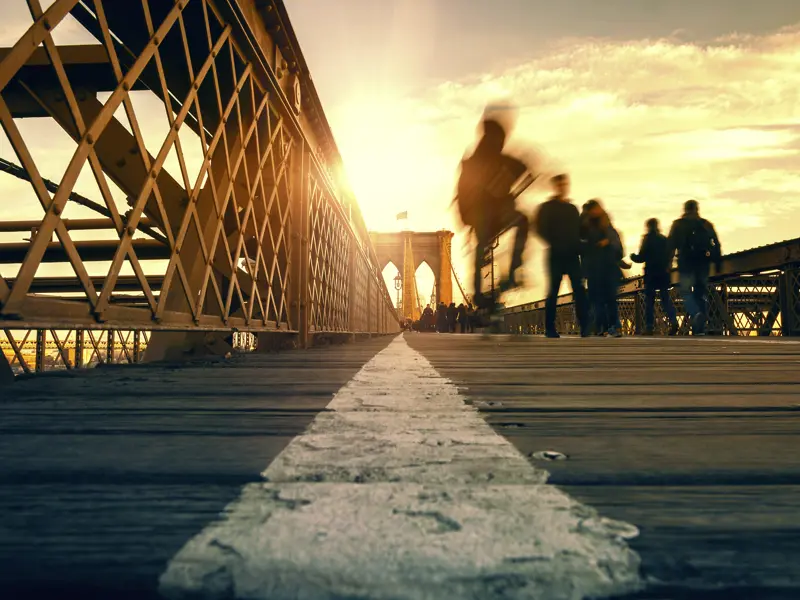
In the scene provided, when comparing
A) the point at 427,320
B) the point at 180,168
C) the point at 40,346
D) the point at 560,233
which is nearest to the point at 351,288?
the point at 560,233

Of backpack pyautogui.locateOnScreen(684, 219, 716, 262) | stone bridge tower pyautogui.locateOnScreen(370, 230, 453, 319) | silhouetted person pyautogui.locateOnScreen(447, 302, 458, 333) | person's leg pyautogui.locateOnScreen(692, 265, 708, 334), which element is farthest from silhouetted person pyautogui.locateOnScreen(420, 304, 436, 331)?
backpack pyautogui.locateOnScreen(684, 219, 716, 262)

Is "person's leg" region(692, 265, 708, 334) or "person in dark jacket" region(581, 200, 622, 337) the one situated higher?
"person in dark jacket" region(581, 200, 622, 337)

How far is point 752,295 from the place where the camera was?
1047 cm

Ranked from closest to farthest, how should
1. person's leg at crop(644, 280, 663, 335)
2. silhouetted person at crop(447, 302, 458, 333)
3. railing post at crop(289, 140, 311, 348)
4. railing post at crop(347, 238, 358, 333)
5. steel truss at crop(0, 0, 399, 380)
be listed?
steel truss at crop(0, 0, 399, 380), railing post at crop(289, 140, 311, 348), person's leg at crop(644, 280, 663, 335), railing post at crop(347, 238, 358, 333), silhouetted person at crop(447, 302, 458, 333)

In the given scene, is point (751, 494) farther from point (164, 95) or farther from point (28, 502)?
point (164, 95)

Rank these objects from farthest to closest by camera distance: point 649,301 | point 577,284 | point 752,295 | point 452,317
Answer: point 452,317 → point 752,295 → point 649,301 → point 577,284

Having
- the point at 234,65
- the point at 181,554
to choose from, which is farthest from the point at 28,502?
the point at 234,65

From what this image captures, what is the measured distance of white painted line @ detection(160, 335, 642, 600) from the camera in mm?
428

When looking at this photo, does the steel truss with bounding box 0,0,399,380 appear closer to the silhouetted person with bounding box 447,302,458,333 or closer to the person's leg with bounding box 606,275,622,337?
the person's leg with bounding box 606,275,622,337

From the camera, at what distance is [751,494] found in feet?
2.21

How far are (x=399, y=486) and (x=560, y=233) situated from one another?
6097 millimetres

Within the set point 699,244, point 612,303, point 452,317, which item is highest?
point 699,244

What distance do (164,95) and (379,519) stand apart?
9.28ft

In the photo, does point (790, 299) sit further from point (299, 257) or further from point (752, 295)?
point (299, 257)
